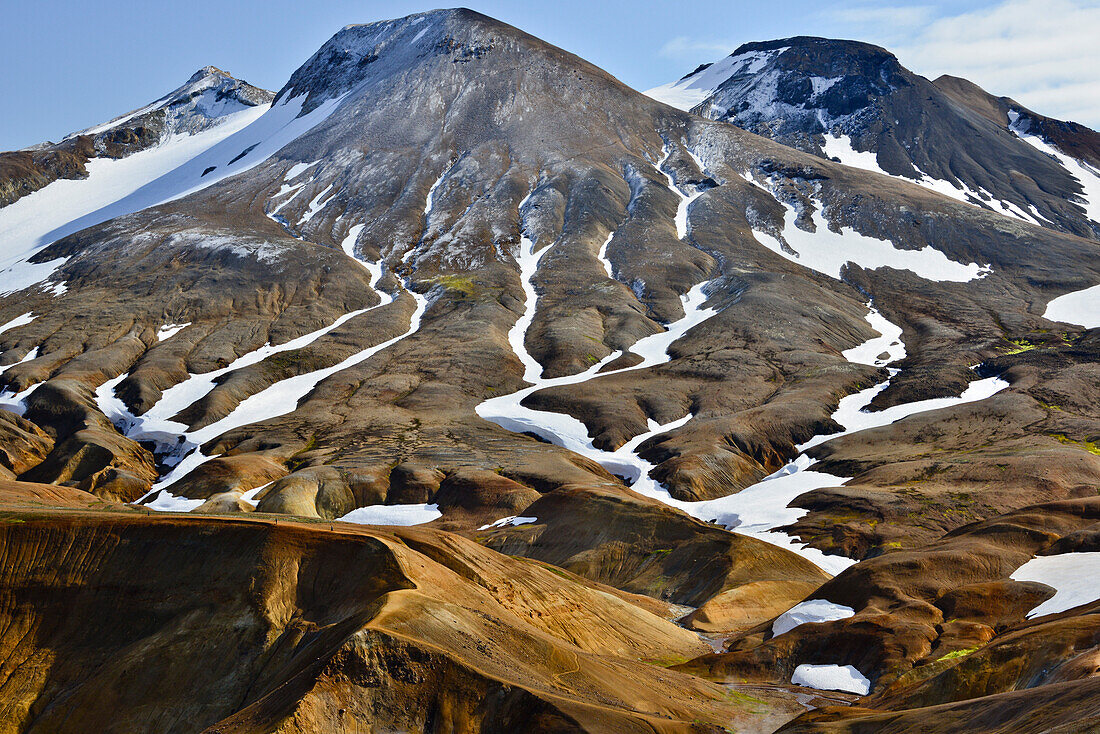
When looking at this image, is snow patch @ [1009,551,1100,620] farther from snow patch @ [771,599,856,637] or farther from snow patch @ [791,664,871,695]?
snow patch @ [771,599,856,637]

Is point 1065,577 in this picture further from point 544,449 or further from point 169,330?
point 169,330

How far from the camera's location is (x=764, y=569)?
57219mm

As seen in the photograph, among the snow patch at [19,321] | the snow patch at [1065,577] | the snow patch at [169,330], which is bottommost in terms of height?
the snow patch at [1065,577]

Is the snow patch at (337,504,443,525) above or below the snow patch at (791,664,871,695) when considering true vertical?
below

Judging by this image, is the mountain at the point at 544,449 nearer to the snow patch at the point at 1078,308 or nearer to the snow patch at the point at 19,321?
the snow patch at the point at 1078,308

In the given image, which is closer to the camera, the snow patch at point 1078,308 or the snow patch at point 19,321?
the snow patch at point 1078,308

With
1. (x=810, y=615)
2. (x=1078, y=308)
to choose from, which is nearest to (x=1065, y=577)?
(x=810, y=615)

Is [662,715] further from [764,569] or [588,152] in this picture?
[588,152]

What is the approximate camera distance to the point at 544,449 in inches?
3755

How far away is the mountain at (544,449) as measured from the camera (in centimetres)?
2977

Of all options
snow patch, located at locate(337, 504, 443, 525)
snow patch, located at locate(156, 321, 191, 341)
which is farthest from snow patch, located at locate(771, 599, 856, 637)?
Answer: snow patch, located at locate(156, 321, 191, 341)

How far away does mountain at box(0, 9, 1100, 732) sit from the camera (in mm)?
29766

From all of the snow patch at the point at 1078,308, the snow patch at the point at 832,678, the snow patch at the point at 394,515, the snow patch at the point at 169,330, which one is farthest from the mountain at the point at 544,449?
the snow patch at the point at 169,330

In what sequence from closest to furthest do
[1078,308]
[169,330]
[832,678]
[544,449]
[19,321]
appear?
1. [832,678]
2. [544,449]
3. [169,330]
4. [1078,308]
5. [19,321]
